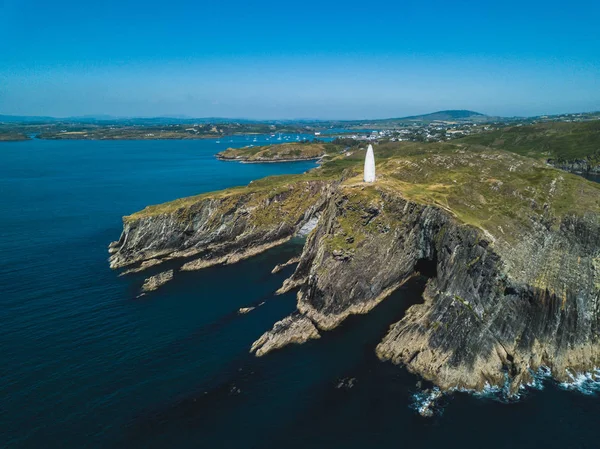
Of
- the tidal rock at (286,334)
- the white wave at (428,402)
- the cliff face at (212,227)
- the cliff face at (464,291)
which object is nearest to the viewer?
the white wave at (428,402)

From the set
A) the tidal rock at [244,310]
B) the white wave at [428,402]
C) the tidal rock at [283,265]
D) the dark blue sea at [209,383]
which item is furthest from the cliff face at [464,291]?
the tidal rock at [283,265]

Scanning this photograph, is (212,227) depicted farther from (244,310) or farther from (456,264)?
(456,264)

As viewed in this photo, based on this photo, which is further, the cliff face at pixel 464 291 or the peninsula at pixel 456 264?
the peninsula at pixel 456 264

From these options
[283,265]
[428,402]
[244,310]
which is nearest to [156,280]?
[244,310]

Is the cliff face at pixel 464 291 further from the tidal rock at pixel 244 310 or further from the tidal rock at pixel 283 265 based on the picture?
the tidal rock at pixel 283 265

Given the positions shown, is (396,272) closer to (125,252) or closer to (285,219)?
(285,219)

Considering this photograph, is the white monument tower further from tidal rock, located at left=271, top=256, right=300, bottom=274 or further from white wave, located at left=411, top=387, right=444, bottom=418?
white wave, located at left=411, top=387, right=444, bottom=418
